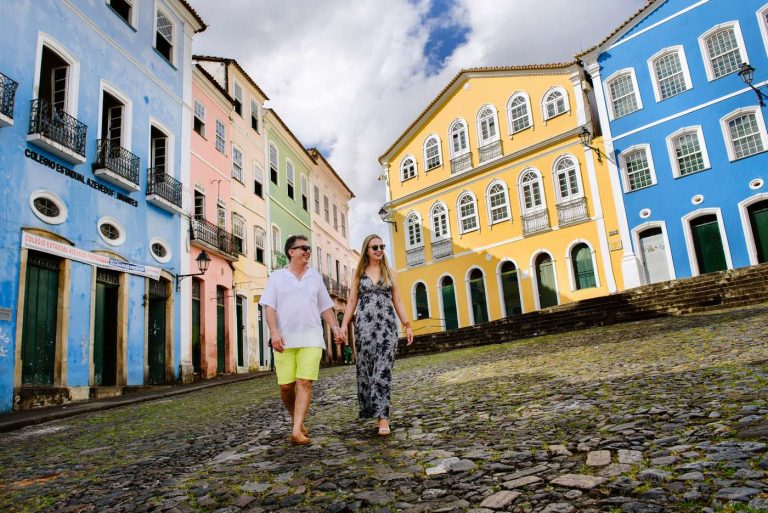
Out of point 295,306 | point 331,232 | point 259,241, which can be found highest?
point 331,232

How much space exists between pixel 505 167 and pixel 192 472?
21867 millimetres

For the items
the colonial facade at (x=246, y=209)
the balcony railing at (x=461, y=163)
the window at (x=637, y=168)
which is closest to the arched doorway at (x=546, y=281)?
the window at (x=637, y=168)

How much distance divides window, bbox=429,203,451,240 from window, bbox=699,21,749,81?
12.2m

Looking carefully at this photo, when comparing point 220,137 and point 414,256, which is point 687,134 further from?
point 220,137

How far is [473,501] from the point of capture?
2.34 meters

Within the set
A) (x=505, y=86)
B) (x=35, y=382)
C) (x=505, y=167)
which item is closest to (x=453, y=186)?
(x=505, y=167)

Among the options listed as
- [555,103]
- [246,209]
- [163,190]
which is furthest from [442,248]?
[163,190]

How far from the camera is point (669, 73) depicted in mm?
19188

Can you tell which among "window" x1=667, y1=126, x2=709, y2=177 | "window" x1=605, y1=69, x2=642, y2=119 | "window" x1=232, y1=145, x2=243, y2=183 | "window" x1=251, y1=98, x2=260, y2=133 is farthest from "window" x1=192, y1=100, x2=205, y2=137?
"window" x1=667, y1=126, x2=709, y2=177

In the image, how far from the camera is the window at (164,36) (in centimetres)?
1591

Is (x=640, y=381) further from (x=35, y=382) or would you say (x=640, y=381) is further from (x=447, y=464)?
(x=35, y=382)

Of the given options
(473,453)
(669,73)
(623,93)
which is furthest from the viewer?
(623,93)

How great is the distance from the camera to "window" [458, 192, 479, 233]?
2453 centimetres

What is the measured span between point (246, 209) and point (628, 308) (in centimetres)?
1434
